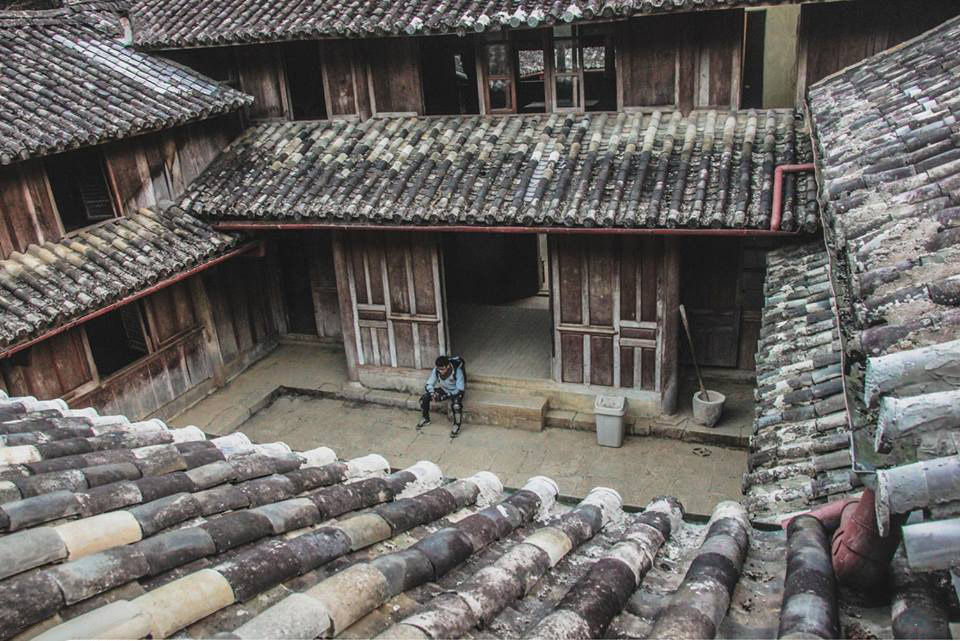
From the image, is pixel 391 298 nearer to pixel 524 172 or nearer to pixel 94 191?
pixel 524 172

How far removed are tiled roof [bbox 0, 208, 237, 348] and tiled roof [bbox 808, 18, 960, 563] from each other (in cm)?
879

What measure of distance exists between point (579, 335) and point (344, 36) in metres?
5.96

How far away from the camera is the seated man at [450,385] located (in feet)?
39.8

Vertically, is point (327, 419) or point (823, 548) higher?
point (823, 548)

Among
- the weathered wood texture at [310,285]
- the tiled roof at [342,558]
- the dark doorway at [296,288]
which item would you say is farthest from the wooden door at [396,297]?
the tiled roof at [342,558]

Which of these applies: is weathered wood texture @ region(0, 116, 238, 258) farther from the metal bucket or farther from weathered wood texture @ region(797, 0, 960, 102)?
weathered wood texture @ region(797, 0, 960, 102)

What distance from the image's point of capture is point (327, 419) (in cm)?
1306

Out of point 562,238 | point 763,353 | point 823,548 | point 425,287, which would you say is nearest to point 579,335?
point 562,238

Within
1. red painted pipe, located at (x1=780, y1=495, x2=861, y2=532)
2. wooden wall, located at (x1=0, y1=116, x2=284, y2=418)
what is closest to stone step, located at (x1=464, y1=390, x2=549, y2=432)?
wooden wall, located at (x1=0, y1=116, x2=284, y2=418)

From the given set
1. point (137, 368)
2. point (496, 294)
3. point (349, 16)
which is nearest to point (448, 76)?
point (349, 16)

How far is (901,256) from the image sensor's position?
14.5 ft

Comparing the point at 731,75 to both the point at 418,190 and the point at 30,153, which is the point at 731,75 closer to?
the point at 418,190

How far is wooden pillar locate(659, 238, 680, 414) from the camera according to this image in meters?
11.0

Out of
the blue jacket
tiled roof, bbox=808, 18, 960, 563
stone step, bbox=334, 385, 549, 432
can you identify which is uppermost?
tiled roof, bbox=808, 18, 960, 563
